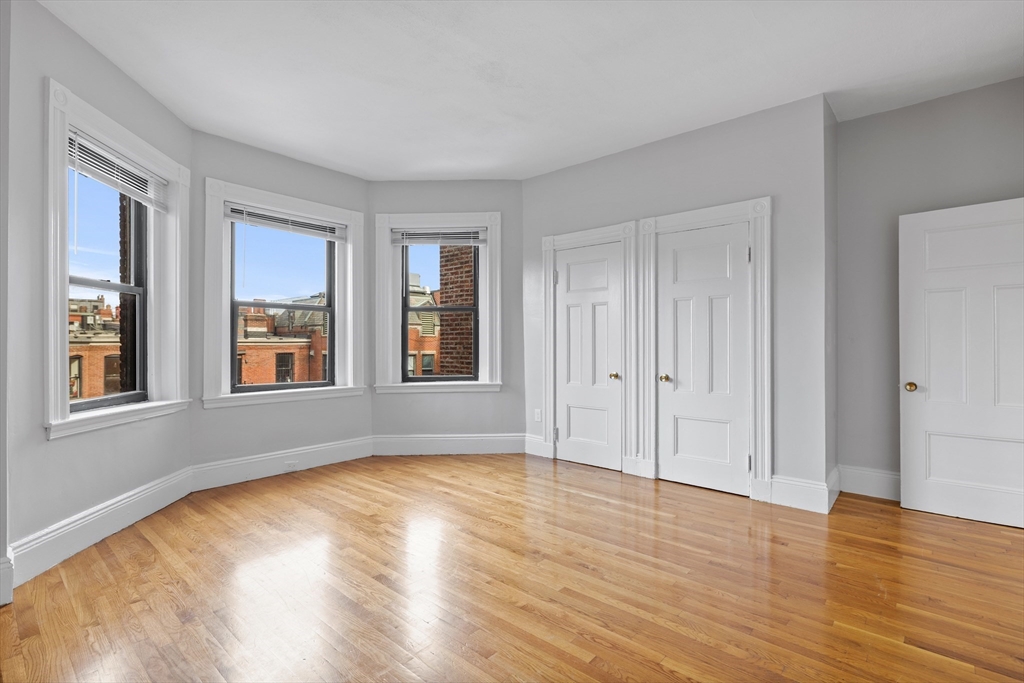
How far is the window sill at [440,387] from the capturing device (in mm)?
5324

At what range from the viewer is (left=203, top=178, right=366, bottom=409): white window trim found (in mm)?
4180

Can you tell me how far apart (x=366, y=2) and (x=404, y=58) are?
513mm

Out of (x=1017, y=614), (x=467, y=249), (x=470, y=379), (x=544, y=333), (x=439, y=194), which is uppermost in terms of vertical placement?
(x=439, y=194)

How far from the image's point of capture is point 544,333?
519 cm

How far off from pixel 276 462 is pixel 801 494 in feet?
13.9

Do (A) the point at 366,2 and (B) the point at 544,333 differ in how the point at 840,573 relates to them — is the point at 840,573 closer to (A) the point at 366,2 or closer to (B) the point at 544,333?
(B) the point at 544,333

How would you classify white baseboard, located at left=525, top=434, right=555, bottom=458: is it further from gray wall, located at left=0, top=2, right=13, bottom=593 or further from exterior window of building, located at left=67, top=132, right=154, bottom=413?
gray wall, located at left=0, top=2, right=13, bottom=593

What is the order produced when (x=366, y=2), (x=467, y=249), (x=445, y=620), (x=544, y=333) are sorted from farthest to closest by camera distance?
(x=467, y=249) → (x=544, y=333) → (x=366, y=2) → (x=445, y=620)

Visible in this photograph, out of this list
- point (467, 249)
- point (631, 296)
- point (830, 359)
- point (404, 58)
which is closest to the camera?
point (404, 58)

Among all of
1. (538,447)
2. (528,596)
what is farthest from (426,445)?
(528,596)

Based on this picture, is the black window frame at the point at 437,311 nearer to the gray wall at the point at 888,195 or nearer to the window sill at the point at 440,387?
the window sill at the point at 440,387

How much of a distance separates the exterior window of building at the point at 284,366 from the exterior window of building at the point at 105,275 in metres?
1.17

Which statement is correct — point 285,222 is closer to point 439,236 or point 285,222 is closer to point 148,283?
point 148,283

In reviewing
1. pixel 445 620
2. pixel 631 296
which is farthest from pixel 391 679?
pixel 631 296
